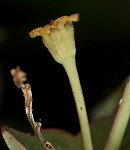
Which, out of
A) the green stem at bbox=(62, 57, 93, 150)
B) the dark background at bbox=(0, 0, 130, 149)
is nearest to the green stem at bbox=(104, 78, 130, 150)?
the green stem at bbox=(62, 57, 93, 150)

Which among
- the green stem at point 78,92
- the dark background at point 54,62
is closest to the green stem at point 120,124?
the green stem at point 78,92

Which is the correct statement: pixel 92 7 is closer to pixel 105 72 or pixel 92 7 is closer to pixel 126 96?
pixel 105 72

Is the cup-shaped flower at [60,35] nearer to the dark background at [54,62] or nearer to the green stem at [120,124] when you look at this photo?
the green stem at [120,124]

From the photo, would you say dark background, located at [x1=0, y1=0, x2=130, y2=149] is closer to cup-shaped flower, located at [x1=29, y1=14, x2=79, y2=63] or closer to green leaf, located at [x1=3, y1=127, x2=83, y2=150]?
green leaf, located at [x1=3, y1=127, x2=83, y2=150]

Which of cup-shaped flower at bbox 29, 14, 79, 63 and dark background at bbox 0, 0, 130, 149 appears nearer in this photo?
cup-shaped flower at bbox 29, 14, 79, 63

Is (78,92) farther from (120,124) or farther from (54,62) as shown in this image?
(54,62)

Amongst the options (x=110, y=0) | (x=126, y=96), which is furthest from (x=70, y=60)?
(x=110, y=0)
